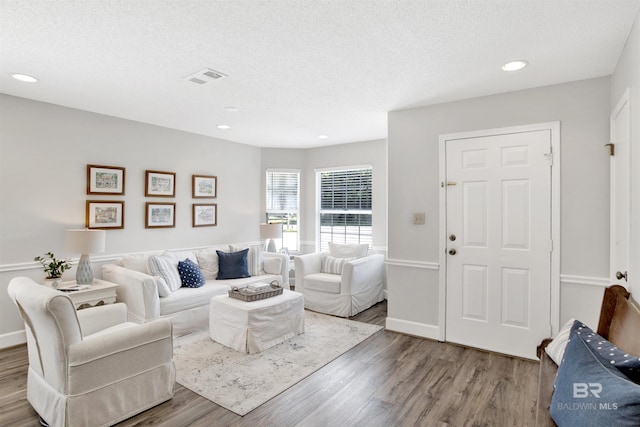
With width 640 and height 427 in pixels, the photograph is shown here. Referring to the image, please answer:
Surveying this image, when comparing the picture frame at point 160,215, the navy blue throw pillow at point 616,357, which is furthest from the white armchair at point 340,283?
the navy blue throw pillow at point 616,357

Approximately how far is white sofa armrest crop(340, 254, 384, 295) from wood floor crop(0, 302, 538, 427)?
114 cm

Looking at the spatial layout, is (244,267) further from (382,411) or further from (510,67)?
(510,67)

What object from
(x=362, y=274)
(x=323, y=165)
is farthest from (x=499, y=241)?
(x=323, y=165)

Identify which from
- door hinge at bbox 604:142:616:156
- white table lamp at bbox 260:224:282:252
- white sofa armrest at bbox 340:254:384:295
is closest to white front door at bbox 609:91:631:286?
door hinge at bbox 604:142:616:156

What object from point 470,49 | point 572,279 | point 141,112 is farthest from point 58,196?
point 572,279

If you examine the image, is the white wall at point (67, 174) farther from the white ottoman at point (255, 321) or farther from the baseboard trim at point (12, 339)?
the white ottoman at point (255, 321)

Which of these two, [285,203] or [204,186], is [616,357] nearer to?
[204,186]

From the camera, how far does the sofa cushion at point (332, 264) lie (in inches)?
193

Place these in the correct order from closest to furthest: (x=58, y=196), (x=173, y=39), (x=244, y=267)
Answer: (x=173, y=39)
(x=58, y=196)
(x=244, y=267)

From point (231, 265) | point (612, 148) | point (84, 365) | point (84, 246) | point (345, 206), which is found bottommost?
point (84, 365)

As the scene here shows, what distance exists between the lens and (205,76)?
9.36 feet

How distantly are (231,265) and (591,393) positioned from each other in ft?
13.2

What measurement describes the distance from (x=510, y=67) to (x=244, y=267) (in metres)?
3.72

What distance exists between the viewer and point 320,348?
132 inches
